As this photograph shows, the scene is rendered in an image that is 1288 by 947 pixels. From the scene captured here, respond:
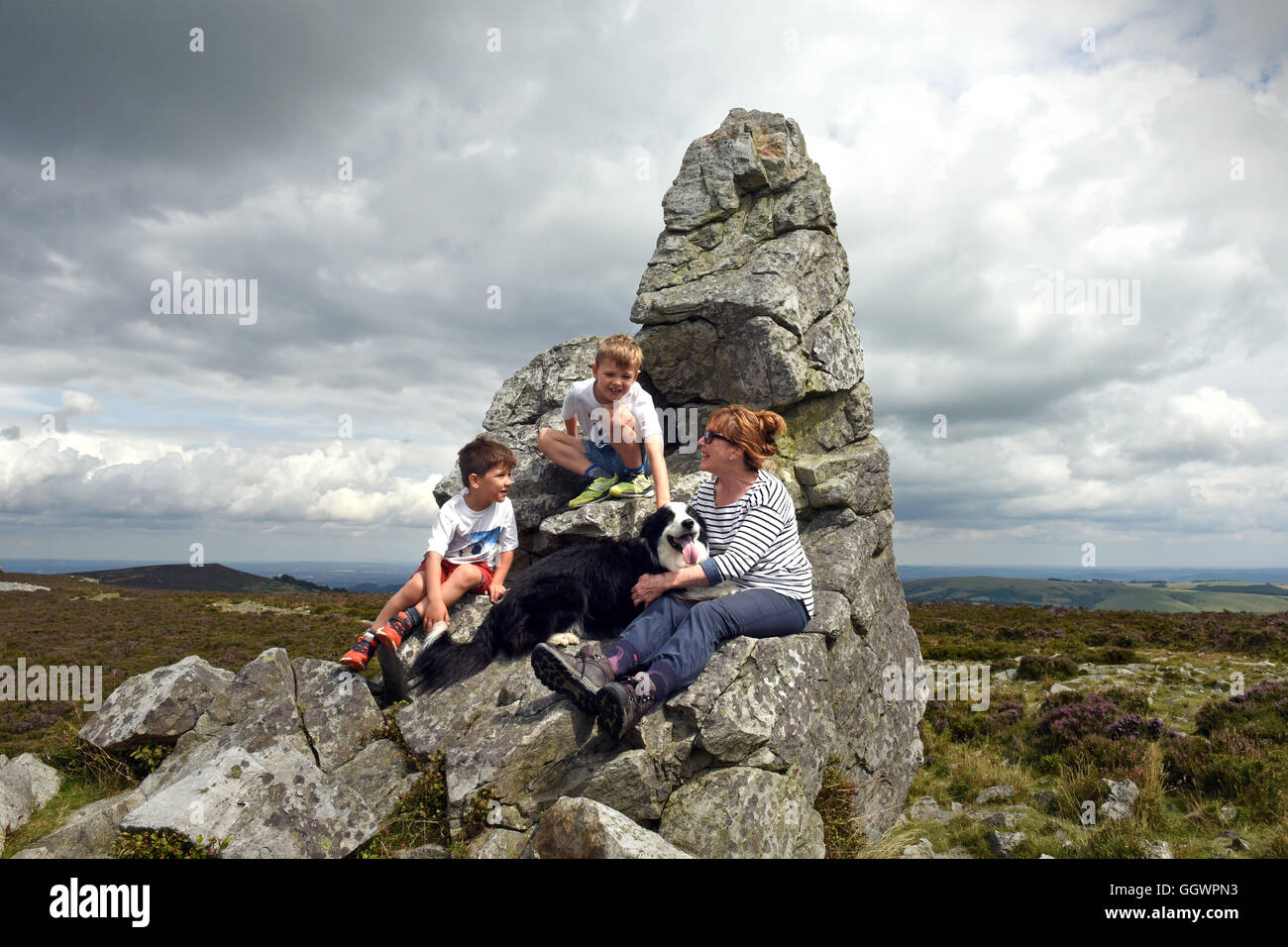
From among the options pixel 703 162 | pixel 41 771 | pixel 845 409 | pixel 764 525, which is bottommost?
pixel 41 771

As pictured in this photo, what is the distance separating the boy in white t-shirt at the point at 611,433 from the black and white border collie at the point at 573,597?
0.94 metres

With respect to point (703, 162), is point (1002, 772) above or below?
below

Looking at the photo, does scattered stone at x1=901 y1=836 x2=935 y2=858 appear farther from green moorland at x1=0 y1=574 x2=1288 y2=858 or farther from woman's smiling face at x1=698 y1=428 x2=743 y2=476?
woman's smiling face at x1=698 y1=428 x2=743 y2=476

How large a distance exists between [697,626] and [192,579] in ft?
321

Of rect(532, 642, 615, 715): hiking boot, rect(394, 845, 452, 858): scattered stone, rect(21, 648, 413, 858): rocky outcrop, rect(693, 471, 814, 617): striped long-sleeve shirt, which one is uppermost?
rect(693, 471, 814, 617): striped long-sleeve shirt

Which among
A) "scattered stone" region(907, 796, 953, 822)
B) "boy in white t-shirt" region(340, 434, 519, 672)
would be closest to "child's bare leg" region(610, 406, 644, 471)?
"boy in white t-shirt" region(340, 434, 519, 672)

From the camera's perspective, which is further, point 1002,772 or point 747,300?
point 1002,772

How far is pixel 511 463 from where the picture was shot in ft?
24.7

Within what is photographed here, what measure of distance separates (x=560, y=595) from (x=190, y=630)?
37.8 metres

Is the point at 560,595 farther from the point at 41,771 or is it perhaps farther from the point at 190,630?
the point at 190,630

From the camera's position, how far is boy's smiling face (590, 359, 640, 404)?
778cm

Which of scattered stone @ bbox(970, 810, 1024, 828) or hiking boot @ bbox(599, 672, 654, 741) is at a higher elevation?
hiking boot @ bbox(599, 672, 654, 741)
